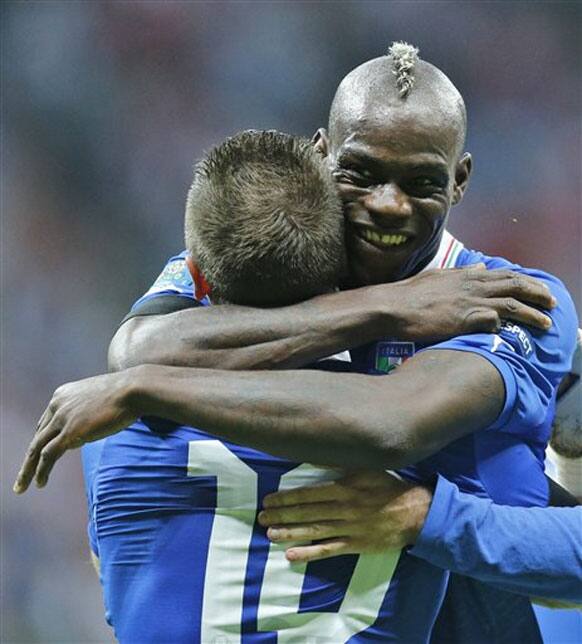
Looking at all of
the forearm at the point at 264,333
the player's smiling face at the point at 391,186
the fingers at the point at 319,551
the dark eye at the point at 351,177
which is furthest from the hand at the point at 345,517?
the dark eye at the point at 351,177

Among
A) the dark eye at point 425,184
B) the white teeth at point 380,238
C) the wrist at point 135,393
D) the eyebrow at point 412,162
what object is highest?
the eyebrow at point 412,162

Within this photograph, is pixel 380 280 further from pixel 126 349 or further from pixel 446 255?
pixel 126 349

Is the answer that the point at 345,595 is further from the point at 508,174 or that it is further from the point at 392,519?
the point at 508,174

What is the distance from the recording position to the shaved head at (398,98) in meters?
1.89

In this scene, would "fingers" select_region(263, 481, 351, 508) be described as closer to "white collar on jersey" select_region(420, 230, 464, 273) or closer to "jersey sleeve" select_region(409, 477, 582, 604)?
"jersey sleeve" select_region(409, 477, 582, 604)

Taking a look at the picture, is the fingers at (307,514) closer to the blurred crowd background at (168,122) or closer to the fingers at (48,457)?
the fingers at (48,457)

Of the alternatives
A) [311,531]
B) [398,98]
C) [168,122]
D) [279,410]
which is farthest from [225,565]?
[168,122]

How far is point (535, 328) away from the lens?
1791 millimetres

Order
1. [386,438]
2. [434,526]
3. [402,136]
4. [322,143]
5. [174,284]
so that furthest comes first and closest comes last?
[322,143]
[174,284]
[402,136]
[434,526]
[386,438]

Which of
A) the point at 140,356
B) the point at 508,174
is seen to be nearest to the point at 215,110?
the point at 508,174

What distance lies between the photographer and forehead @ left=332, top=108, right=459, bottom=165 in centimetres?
187

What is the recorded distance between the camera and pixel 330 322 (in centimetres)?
173

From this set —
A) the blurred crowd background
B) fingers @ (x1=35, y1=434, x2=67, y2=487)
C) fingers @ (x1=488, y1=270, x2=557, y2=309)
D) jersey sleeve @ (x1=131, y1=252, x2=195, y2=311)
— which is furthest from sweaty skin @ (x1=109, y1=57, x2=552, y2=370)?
the blurred crowd background

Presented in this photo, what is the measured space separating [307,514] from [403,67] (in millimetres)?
797
